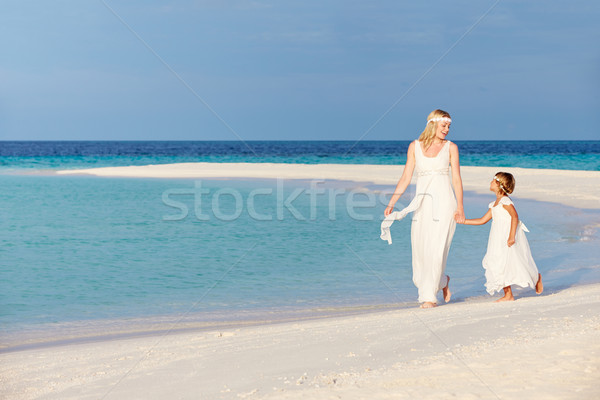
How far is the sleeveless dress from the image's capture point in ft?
20.6

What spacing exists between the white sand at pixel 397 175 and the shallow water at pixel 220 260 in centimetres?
211

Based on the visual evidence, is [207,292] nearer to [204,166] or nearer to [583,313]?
[583,313]

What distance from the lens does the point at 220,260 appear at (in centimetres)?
980

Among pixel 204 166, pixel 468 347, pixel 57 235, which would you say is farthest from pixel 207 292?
pixel 204 166

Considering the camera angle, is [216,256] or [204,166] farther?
[204,166]

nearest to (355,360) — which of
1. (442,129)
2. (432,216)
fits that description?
(432,216)

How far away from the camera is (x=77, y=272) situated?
8836 mm

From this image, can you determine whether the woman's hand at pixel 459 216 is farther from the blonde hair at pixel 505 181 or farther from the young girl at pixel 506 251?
the blonde hair at pixel 505 181

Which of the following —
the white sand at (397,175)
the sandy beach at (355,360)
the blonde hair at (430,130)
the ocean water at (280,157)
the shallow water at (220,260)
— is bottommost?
the ocean water at (280,157)

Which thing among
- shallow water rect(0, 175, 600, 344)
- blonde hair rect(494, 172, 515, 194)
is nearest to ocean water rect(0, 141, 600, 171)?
shallow water rect(0, 175, 600, 344)

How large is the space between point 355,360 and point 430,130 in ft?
9.56

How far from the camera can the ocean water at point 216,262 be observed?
6734mm

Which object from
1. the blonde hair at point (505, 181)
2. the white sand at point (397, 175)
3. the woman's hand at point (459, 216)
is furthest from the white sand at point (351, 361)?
the white sand at point (397, 175)

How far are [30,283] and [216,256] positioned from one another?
2974mm
